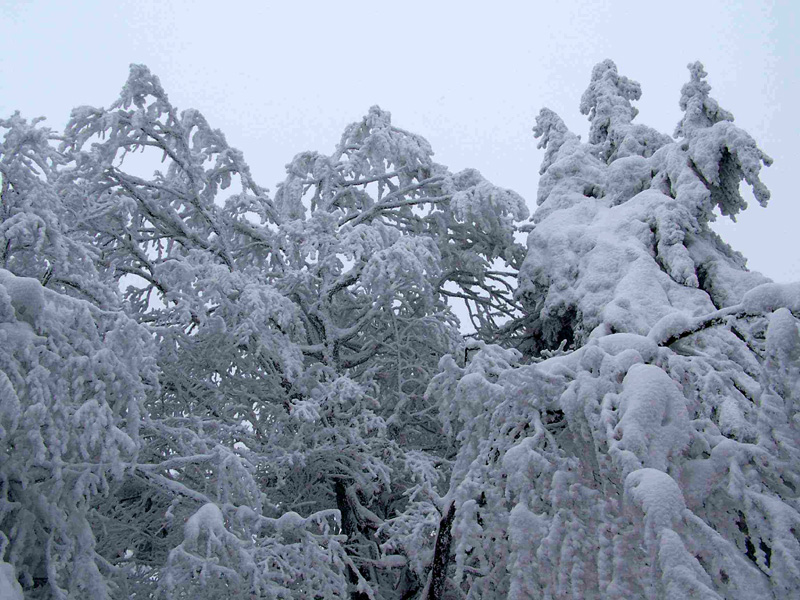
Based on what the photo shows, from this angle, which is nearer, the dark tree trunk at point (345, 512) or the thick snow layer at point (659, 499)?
the thick snow layer at point (659, 499)

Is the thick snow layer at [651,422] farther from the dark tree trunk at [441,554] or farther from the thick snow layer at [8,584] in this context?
the thick snow layer at [8,584]

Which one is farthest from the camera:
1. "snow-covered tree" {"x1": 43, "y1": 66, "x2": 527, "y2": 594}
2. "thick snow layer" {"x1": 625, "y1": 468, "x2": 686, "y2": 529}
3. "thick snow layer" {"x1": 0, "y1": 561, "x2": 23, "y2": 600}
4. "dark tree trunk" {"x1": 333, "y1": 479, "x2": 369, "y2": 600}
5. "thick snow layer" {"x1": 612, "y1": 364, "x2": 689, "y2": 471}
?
"dark tree trunk" {"x1": 333, "y1": 479, "x2": 369, "y2": 600}

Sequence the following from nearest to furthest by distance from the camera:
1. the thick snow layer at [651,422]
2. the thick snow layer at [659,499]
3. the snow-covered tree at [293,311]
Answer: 1. the thick snow layer at [659,499]
2. the thick snow layer at [651,422]
3. the snow-covered tree at [293,311]

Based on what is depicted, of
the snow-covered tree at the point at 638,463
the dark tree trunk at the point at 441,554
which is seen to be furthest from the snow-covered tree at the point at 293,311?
the snow-covered tree at the point at 638,463

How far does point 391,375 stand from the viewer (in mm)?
7734

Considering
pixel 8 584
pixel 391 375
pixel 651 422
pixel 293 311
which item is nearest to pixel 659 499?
pixel 651 422

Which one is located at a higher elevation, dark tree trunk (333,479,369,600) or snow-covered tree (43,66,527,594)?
snow-covered tree (43,66,527,594)

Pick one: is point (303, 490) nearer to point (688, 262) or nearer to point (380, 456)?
point (380, 456)

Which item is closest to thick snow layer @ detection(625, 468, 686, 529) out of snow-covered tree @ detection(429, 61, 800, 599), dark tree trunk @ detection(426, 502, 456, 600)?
snow-covered tree @ detection(429, 61, 800, 599)

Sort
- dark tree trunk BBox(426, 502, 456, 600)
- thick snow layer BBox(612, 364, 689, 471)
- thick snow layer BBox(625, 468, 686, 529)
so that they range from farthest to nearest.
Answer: dark tree trunk BBox(426, 502, 456, 600), thick snow layer BBox(612, 364, 689, 471), thick snow layer BBox(625, 468, 686, 529)

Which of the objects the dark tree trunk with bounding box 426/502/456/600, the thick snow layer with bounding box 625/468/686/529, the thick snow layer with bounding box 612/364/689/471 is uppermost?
the thick snow layer with bounding box 612/364/689/471

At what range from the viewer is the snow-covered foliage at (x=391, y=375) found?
9.21 feet

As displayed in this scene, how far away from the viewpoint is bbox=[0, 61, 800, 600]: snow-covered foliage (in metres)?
2.81

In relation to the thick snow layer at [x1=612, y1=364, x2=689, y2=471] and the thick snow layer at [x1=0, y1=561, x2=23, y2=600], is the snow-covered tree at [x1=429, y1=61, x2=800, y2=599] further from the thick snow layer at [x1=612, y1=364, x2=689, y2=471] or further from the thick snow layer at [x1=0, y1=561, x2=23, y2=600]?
the thick snow layer at [x1=0, y1=561, x2=23, y2=600]
